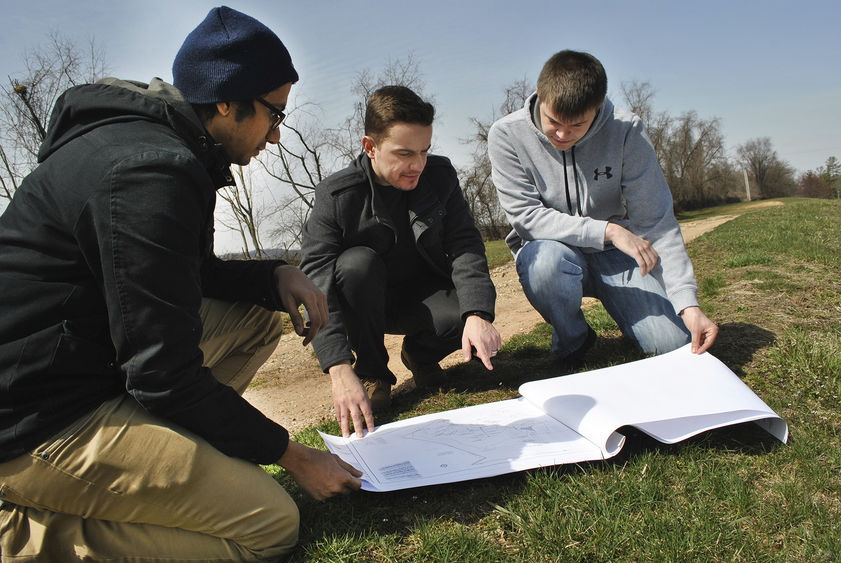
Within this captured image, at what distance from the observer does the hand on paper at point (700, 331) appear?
9.09ft

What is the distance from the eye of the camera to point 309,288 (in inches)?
105

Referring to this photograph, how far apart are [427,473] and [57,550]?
120cm

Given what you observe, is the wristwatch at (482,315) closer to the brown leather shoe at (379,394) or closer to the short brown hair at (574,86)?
the brown leather shoe at (379,394)

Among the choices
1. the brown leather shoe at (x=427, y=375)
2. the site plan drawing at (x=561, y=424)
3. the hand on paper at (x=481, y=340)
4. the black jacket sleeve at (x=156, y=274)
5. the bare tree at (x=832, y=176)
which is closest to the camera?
the black jacket sleeve at (x=156, y=274)

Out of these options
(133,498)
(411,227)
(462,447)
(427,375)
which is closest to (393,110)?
(411,227)

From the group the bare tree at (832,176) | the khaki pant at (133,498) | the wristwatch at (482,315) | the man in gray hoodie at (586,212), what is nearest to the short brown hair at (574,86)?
the man in gray hoodie at (586,212)

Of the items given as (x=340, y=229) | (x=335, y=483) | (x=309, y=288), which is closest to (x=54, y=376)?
(x=335, y=483)

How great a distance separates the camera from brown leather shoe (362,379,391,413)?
11.1 ft

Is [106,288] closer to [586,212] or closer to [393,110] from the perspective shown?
[393,110]

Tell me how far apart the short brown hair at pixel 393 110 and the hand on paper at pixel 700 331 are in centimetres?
172

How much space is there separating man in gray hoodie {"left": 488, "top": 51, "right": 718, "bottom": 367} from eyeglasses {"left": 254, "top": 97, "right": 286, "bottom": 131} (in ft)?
5.49

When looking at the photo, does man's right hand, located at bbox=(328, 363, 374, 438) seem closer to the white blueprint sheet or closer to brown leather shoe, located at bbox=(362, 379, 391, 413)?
the white blueprint sheet

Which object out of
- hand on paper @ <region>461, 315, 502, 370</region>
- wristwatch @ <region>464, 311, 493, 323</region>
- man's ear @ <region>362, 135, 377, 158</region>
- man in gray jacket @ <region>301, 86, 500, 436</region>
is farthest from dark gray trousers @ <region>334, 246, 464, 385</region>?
man's ear @ <region>362, 135, 377, 158</region>

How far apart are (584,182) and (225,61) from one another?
2351mm
